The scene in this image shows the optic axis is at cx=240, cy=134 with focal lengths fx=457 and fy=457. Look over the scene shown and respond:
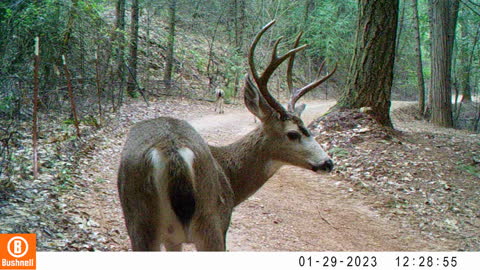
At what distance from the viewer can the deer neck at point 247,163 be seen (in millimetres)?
4668

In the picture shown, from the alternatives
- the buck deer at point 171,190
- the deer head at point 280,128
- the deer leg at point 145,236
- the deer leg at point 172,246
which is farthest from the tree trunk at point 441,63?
the deer leg at point 145,236

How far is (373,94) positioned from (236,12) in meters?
14.0

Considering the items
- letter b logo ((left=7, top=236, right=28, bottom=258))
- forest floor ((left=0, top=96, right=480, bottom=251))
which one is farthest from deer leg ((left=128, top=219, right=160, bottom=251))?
forest floor ((left=0, top=96, right=480, bottom=251))

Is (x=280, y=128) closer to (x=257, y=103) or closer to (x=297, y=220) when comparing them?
(x=257, y=103)

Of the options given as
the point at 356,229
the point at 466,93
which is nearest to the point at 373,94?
the point at 356,229

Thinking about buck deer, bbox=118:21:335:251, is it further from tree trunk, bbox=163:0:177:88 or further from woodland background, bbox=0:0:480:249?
tree trunk, bbox=163:0:177:88

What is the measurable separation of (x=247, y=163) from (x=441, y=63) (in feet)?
40.9

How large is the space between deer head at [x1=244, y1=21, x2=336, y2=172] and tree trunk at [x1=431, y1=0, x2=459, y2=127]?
1153 cm

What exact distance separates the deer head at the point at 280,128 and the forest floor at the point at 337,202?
134cm

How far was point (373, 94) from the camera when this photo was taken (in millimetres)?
9641

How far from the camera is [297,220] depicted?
6551 millimetres

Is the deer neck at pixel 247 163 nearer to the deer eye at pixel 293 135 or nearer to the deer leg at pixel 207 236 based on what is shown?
the deer eye at pixel 293 135

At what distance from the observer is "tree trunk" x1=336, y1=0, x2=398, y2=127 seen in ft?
31.1
